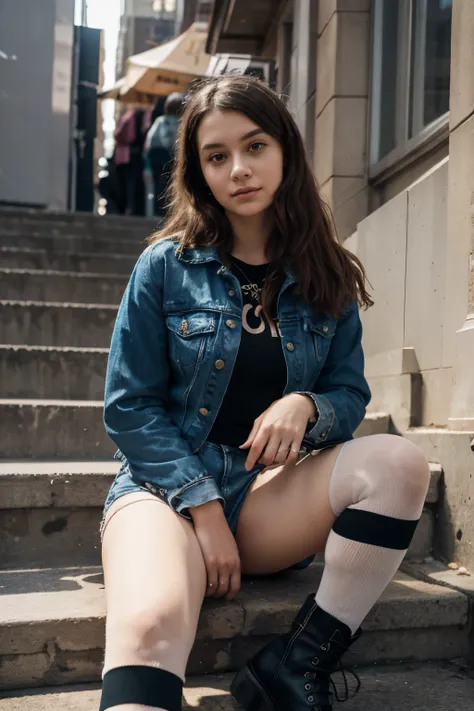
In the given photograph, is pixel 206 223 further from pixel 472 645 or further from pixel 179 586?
pixel 472 645

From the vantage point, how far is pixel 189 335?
6.64 ft

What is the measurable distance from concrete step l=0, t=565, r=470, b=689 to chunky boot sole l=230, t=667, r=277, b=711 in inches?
6.6

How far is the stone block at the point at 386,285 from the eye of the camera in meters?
3.29

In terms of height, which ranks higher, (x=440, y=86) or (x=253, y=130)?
(x=440, y=86)

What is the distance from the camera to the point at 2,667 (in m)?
1.89

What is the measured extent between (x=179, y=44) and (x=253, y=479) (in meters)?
12.3

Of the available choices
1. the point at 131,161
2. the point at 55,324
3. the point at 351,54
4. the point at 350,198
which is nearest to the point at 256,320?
the point at 55,324

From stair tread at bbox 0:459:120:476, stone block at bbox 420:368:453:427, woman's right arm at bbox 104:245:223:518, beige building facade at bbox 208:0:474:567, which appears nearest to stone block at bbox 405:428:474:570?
beige building facade at bbox 208:0:474:567

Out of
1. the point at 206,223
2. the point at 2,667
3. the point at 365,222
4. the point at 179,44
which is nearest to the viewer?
the point at 2,667

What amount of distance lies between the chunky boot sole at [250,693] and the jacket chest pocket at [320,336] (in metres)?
0.79

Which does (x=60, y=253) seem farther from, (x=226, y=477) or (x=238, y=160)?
(x=226, y=477)

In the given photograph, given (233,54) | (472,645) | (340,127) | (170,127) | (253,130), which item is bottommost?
(472,645)

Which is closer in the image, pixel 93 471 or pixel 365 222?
pixel 93 471

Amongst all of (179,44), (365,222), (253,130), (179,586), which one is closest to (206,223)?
(253,130)
